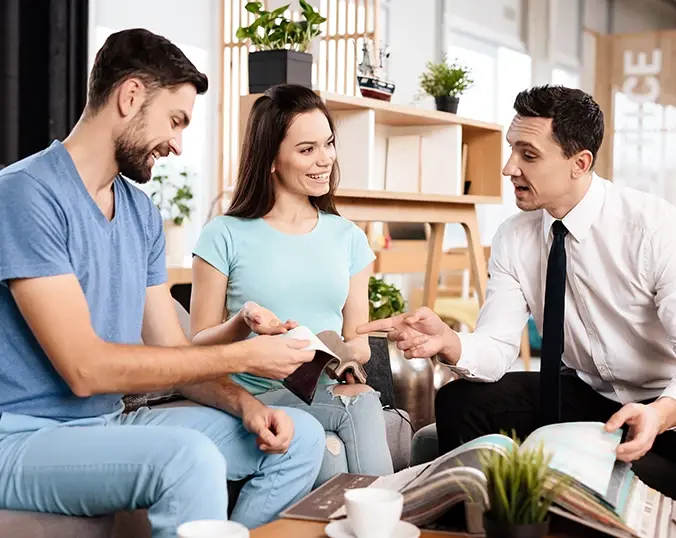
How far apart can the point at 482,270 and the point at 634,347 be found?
8.87 ft

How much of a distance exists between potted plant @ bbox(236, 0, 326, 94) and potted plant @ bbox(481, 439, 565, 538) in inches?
90.7

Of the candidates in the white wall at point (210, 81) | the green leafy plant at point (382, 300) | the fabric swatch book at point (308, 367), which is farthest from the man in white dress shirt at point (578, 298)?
the white wall at point (210, 81)

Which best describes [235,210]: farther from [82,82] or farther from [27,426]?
[82,82]

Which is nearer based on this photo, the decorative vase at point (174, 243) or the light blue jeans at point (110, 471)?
the light blue jeans at point (110, 471)

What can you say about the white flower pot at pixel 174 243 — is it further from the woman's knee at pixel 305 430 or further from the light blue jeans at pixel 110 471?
the light blue jeans at pixel 110 471

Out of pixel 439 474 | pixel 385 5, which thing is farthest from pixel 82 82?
pixel 385 5

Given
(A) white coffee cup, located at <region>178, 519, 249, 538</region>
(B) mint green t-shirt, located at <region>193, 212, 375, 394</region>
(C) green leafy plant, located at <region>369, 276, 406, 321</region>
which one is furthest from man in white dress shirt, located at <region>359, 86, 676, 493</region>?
(C) green leafy plant, located at <region>369, 276, 406, 321</region>

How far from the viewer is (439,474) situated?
1.46 meters

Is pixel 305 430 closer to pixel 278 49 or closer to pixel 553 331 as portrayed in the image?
pixel 553 331

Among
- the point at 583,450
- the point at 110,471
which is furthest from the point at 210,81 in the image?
the point at 583,450

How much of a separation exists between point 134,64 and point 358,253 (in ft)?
3.00

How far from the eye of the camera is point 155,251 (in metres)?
1.93

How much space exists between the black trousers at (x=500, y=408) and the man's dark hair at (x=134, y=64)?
1.02 metres

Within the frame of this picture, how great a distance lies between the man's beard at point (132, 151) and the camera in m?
1.72
